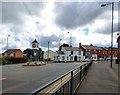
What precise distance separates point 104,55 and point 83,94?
127809 mm

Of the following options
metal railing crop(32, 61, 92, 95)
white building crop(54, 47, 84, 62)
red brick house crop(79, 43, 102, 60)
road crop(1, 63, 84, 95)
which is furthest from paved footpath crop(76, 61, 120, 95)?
red brick house crop(79, 43, 102, 60)

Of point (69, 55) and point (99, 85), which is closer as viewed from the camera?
point (99, 85)

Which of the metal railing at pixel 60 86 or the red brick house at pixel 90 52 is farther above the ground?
the red brick house at pixel 90 52

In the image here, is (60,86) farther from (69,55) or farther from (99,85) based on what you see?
(69,55)

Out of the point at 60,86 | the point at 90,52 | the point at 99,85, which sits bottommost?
the point at 99,85

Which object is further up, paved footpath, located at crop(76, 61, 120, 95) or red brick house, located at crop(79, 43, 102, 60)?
red brick house, located at crop(79, 43, 102, 60)

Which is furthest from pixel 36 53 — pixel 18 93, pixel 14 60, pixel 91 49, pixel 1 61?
pixel 18 93

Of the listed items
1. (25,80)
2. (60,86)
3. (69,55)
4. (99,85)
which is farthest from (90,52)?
(60,86)

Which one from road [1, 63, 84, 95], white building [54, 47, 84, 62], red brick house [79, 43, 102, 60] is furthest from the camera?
red brick house [79, 43, 102, 60]

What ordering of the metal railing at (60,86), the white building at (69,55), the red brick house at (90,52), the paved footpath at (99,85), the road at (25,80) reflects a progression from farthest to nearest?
the red brick house at (90,52)
the white building at (69,55)
the road at (25,80)
the paved footpath at (99,85)
the metal railing at (60,86)

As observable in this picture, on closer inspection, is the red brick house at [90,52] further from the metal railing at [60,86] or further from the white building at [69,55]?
the metal railing at [60,86]

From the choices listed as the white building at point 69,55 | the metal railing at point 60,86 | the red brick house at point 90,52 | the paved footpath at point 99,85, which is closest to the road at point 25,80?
the metal railing at point 60,86

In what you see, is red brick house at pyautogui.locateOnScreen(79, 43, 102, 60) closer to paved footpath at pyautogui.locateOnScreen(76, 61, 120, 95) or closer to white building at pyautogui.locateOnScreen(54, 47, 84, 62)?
white building at pyautogui.locateOnScreen(54, 47, 84, 62)

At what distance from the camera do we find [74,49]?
116 metres
